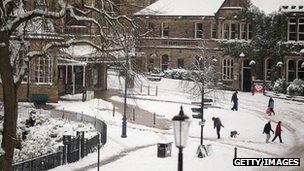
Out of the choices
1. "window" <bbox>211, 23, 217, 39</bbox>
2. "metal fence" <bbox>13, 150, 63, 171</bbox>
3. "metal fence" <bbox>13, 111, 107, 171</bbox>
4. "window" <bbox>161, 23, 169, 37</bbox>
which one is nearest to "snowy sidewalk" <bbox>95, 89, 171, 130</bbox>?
"metal fence" <bbox>13, 111, 107, 171</bbox>

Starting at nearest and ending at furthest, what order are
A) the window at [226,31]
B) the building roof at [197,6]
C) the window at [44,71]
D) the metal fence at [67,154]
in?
1. the metal fence at [67,154]
2. the window at [44,71]
3. the building roof at [197,6]
4. the window at [226,31]

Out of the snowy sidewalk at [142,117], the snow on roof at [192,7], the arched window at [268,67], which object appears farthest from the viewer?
the snow on roof at [192,7]

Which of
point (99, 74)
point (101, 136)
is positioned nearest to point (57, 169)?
point (101, 136)

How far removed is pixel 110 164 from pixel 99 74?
91.6 ft

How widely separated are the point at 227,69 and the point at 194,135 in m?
23.1

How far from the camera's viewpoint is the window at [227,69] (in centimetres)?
5312

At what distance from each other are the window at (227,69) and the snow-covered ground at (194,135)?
157 inches

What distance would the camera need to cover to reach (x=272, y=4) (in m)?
51.6

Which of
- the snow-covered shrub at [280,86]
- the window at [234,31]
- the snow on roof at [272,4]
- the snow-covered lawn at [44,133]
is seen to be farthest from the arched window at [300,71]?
the snow-covered lawn at [44,133]

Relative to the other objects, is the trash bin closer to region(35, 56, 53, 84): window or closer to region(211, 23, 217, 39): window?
region(35, 56, 53, 84): window

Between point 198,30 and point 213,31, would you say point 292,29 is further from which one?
point 198,30

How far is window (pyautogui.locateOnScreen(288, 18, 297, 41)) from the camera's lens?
49.7 metres

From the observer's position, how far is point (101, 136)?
27656mm

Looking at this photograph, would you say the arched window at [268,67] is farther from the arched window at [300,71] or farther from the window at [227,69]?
the window at [227,69]
